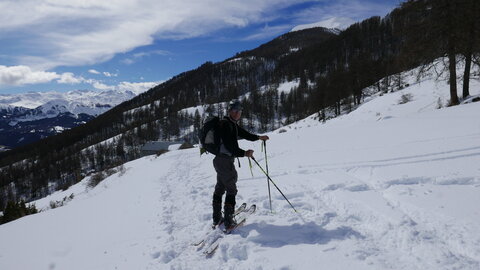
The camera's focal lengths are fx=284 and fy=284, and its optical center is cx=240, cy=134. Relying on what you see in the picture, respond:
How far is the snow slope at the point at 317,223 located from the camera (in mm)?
4188

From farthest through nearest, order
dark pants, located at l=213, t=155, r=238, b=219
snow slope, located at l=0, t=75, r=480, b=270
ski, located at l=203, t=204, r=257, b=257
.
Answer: dark pants, located at l=213, t=155, r=238, b=219
ski, located at l=203, t=204, r=257, b=257
snow slope, located at l=0, t=75, r=480, b=270

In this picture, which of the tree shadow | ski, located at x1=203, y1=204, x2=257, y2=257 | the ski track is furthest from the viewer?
ski, located at x1=203, y1=204, x2=257, y2=257

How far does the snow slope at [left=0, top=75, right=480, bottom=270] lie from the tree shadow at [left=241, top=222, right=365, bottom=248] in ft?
0.06

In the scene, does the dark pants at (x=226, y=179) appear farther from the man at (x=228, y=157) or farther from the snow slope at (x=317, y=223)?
the snow slope at (x=317, y=223)

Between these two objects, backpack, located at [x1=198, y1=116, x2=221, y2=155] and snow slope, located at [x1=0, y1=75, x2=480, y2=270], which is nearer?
snow slope, located at [x1=0, y1=75, x2=480, y2=270]

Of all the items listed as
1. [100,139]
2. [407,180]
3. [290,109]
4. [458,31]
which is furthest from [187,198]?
[100,139]

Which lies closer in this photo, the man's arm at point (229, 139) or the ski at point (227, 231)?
the ski at point (227, 231)

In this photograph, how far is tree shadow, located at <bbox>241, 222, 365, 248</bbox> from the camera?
188 inches

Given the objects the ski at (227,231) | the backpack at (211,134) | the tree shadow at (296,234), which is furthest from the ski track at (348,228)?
the backpack at (211,134)

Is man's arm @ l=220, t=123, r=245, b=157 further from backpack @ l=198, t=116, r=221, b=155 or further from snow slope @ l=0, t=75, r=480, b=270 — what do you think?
snow slope @ l=0, t=75, r=480, b=270

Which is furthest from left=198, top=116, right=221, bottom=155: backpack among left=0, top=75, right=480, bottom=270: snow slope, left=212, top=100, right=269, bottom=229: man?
left=0, top=75, right=480, bottom=270: snow slope

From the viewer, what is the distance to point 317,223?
5.43 metres

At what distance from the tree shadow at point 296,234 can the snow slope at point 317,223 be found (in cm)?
2

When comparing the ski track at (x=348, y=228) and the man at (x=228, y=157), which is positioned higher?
the man at (x=228, y=157)
